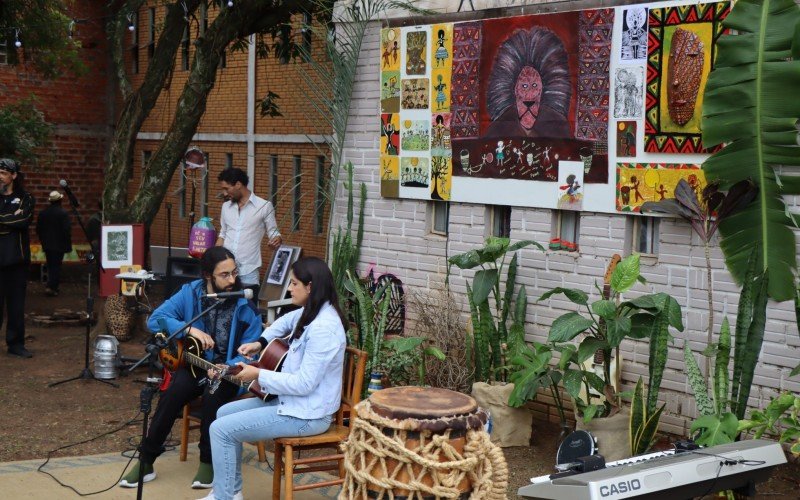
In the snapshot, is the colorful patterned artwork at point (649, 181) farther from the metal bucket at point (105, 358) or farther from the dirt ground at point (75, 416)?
the metal bucket at point (105, 358)

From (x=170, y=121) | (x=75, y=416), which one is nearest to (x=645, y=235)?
(x=75, y=416)

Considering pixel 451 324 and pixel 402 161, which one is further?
pixel 402 161

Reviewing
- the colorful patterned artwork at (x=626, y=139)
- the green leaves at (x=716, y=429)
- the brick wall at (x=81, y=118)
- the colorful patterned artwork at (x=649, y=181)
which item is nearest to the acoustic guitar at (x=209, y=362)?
the green leaves at (x=716, y=429)

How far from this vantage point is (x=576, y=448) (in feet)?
17.2

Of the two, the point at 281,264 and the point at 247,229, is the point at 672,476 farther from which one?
the point at 281,264

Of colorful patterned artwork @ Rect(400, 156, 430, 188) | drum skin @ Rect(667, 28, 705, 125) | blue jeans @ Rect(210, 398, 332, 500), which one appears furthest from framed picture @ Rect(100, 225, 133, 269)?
drum skin @ Rect(667, 28, 705, 125)

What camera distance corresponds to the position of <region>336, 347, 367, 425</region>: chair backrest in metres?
6.59

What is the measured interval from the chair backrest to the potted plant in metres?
1.25

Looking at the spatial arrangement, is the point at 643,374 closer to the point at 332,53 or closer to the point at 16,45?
the point at 332,53

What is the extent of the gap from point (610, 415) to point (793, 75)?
8.07ft

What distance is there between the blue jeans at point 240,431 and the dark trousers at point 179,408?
593 millimetres

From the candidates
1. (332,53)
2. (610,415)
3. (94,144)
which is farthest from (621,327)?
(94,144)

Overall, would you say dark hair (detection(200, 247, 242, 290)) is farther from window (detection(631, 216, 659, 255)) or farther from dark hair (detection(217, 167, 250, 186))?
dark hair (detection(217, 167, 250, 186))

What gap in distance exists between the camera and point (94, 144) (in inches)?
903
